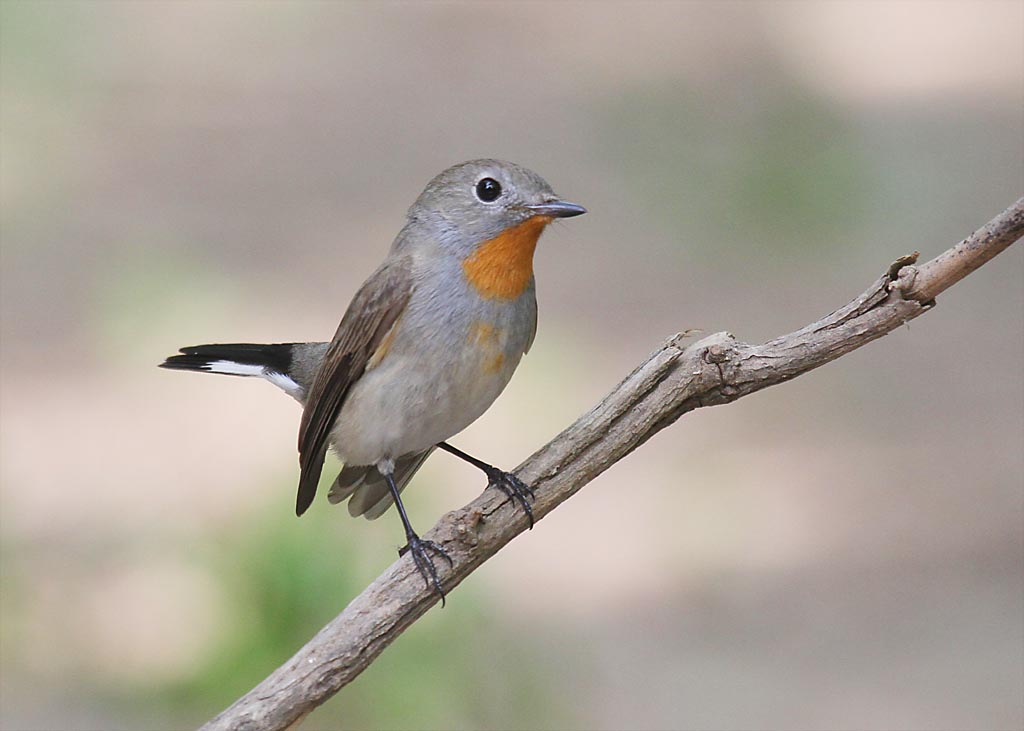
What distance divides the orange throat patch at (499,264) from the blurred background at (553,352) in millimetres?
1926

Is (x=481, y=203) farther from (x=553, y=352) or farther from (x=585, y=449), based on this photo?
(x=553, y=352)

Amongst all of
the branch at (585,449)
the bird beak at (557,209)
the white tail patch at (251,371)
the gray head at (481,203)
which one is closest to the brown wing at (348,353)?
the gray head at (481,203)

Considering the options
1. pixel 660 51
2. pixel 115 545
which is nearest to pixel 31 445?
pixel 115 545

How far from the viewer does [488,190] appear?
388 centimetres

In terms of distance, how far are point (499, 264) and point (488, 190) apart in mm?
205

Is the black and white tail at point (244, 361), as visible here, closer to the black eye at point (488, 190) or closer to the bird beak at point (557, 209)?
the black eye at point (488, 190)

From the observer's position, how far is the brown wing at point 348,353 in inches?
Result: 157

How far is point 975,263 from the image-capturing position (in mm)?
2998

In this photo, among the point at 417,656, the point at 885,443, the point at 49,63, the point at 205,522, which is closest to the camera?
the point at 417,656

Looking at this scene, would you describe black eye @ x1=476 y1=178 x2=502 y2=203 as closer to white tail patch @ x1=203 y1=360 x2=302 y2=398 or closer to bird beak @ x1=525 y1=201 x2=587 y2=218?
bird beak @ x1=525 y1=201 x2=587 y2=218

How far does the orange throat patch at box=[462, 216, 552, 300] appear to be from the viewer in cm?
387

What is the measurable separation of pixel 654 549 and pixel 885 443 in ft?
5.62

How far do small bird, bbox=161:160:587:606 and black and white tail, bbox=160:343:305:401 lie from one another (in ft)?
1.24

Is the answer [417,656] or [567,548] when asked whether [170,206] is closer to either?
[567,548]
